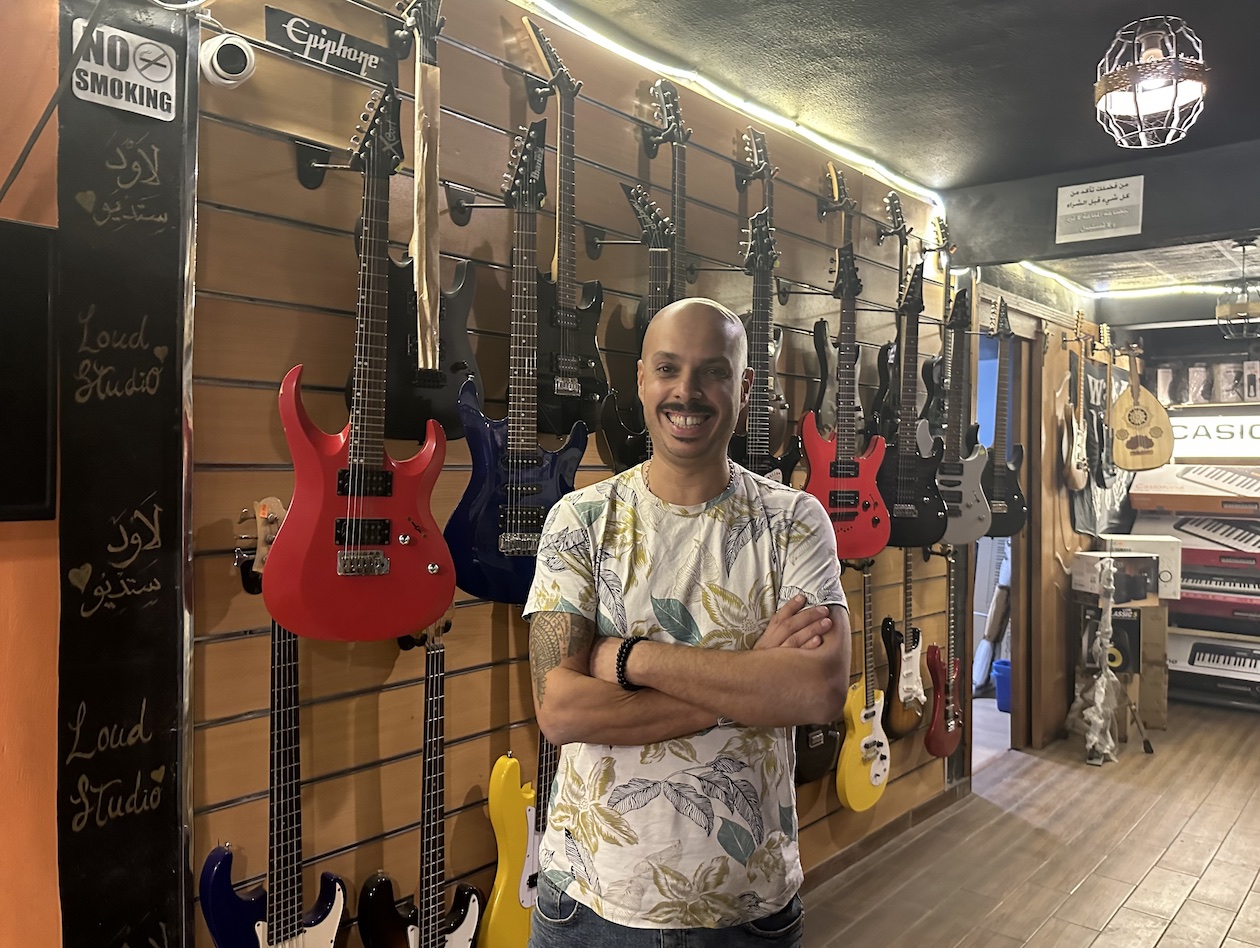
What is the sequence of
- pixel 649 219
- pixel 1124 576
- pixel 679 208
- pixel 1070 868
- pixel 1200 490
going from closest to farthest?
pixel 649 219 → pixel 679 208 → pixel 1070 868 → pixel 1124 576 → pixel 1200 490

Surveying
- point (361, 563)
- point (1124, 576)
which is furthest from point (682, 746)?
point (1124, 576)

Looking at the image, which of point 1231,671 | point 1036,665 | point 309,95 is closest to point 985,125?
point 309,95

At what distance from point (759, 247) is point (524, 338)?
1063 mm

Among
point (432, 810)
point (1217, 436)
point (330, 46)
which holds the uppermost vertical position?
point (330, 46)

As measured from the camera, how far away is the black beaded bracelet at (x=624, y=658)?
1257mm

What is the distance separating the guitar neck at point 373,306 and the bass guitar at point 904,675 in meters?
2.43

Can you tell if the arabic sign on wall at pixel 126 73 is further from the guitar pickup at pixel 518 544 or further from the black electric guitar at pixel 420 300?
the guitar pickup at pixel 518 544

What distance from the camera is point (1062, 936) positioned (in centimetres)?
289

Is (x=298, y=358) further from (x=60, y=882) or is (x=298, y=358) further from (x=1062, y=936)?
(x=1062, y=936)

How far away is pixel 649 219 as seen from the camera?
2.41 m

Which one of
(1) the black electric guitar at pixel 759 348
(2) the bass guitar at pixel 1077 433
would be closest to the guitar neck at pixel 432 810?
(1) the black electric guitar at pixel 759 348

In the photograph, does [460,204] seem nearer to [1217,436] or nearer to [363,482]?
[363,482]

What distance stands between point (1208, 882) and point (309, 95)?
12.8 ft

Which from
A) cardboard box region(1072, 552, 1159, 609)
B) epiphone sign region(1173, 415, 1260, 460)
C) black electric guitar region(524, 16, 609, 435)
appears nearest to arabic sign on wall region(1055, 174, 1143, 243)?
cardboard box region(1072, 552, 1159, 609)
